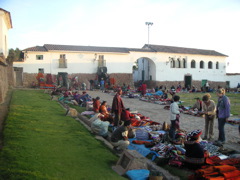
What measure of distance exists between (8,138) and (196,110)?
30.9 ft

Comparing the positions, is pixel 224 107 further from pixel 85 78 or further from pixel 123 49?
pixel 123 49

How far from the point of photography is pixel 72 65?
2898 centimetres

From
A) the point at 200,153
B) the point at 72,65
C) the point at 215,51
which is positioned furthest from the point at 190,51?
the point at 200,153

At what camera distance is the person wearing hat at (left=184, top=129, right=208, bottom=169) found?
4762mm

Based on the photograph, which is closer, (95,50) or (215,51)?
(95,50)

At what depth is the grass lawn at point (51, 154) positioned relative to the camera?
4.46 meters

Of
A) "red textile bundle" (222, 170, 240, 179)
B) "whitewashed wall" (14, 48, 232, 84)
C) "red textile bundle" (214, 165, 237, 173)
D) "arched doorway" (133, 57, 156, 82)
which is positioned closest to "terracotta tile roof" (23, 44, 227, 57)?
"whitewashed wall" (14, 48, 232, 84)

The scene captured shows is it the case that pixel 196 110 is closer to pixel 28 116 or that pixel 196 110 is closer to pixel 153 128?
pixel 153 128

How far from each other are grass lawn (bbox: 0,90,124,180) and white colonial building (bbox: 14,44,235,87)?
20.4 m

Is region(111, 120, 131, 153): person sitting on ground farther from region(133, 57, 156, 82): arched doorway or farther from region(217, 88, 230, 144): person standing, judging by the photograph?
region(133, 57, 156, 82): arched doorway

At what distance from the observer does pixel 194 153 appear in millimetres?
4793

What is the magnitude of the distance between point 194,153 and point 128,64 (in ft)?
88.5

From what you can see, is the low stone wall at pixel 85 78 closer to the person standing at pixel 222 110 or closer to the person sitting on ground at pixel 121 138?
the person sitting on ground at pixel 121 138

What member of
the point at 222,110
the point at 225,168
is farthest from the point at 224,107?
the point at 225,168
